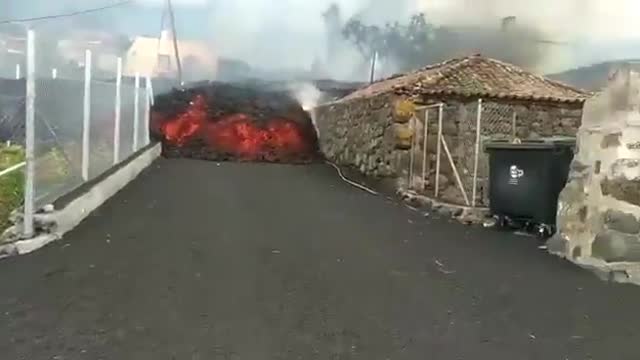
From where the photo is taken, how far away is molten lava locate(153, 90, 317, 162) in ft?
76.7

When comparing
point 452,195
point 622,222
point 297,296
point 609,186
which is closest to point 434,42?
point 452,195

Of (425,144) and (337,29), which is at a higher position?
(337,29)

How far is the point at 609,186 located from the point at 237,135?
61.9 feet

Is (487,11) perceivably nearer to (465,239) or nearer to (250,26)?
(250,26)

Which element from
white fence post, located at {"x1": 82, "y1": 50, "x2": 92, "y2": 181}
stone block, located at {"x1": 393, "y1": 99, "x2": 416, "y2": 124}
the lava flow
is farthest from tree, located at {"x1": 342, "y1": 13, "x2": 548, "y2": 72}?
white fence post, located at {"x1": 82, "y1": 50, "x2": 92, "y2": 181}

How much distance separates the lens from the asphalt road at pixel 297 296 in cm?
411

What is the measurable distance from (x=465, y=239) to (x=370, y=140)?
840cm

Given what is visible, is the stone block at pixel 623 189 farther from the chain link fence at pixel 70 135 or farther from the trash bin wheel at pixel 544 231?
the chain link fence at pixel 70 135

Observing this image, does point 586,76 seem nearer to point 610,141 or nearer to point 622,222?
point 610,141

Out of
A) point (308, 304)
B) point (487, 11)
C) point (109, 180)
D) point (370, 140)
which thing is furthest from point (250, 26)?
point (308, 304)

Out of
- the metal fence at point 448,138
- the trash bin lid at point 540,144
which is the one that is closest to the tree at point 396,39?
the metal fence at point 448,138

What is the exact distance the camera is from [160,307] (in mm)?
4805

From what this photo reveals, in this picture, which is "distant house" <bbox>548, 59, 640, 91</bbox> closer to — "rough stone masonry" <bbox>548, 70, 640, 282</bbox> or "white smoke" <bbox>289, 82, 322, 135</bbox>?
"white smoke" <bbox>289, 82, 322, 135</bbox>

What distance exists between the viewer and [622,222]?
21.1 feet
